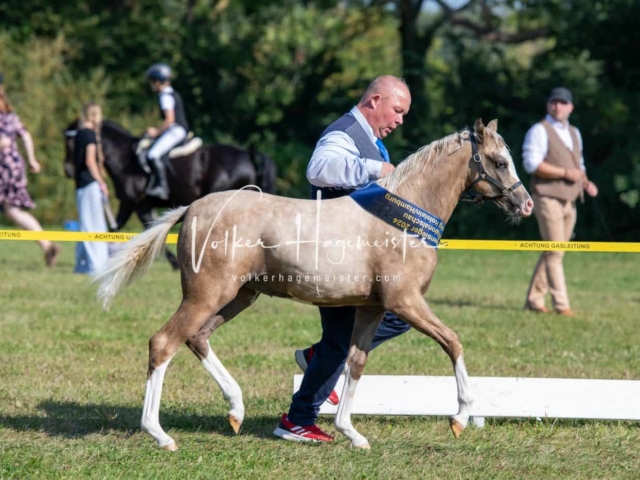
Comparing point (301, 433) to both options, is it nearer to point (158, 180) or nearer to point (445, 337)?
point (445, 337)

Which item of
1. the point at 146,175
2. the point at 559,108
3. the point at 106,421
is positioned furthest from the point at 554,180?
the point at 106,421

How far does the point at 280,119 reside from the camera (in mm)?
28734

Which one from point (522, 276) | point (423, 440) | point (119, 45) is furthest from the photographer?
point (119, 45)

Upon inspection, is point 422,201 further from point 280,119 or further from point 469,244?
point 280,119

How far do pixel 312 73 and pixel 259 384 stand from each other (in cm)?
2208

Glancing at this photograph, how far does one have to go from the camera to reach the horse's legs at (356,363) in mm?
5711

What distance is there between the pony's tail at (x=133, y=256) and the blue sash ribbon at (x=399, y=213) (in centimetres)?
104

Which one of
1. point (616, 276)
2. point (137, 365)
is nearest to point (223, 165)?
point (616, 276)

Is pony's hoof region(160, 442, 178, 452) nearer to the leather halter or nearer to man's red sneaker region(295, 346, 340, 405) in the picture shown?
man's red sneaker region(295, 346, 340, 405)

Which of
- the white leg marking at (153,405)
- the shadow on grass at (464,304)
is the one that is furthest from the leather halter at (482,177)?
the shadow on grass at (464,304)

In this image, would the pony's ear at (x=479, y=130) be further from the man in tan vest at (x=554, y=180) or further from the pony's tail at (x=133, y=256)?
the man in tan vest at (x=554, y=180)

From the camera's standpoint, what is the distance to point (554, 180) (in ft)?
37.0

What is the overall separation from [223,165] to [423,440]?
9976 millimetres

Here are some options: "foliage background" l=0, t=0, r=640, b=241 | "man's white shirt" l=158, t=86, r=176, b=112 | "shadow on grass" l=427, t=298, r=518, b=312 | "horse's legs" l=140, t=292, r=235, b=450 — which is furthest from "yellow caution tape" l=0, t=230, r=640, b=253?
"foliage background" l=0, t=0, r=640, b=241
